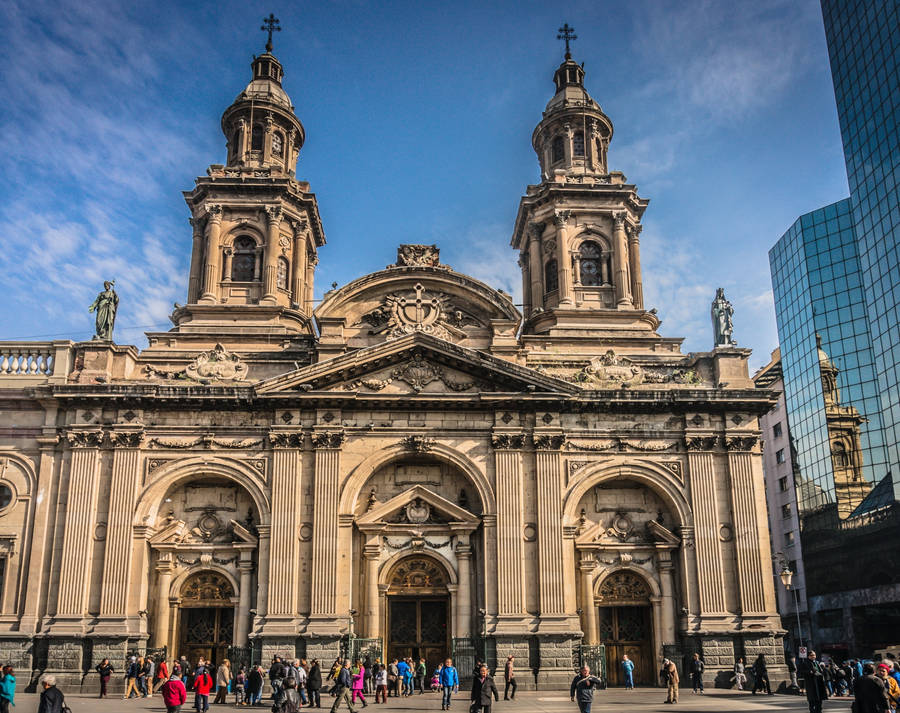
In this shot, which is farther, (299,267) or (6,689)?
(299,267)

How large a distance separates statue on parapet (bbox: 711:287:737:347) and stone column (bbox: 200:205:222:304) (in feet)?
76.5

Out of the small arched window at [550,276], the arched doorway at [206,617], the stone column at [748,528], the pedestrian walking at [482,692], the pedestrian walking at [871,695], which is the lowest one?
the pedestrian walking at [482,692]

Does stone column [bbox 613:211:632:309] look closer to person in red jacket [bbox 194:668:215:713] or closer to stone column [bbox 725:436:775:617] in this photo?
stone column [bbox 725:436:775:617]

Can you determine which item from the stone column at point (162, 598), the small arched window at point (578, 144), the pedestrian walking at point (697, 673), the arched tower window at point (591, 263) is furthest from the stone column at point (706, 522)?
the stone column at point (162, 598)

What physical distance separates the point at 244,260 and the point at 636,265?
19729 millimetres

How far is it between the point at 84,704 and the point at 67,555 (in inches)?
300

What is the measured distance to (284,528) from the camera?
34.8m

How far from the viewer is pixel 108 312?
124 ft

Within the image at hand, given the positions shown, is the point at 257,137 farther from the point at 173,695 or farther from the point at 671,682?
the point at 173,695

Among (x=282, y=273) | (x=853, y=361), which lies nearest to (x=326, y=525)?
(x=282, y=273)

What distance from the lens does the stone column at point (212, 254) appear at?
141 ft

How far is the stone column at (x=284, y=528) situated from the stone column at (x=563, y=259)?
15.2 meters

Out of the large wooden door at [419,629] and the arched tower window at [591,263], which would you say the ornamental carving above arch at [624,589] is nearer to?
the large wooden door at [419,629]

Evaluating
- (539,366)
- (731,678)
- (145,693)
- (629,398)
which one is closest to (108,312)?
(145,693)
